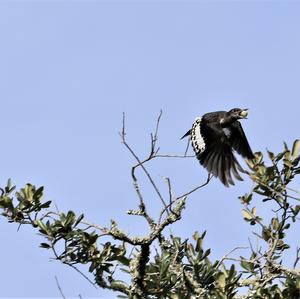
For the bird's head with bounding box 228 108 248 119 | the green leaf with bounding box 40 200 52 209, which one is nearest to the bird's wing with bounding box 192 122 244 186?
the bird's head with bounding box 228 108 248 119

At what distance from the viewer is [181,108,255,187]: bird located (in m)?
7.14

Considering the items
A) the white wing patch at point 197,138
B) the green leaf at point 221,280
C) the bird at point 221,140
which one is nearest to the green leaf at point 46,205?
the green leaf at point 221,280

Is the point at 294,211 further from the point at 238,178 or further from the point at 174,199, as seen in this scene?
the point at 238,178

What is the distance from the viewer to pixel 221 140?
771 cm

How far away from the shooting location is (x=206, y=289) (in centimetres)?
417

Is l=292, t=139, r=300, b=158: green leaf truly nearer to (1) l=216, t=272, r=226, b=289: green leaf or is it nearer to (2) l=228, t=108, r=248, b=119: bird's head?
(1) l=216, t=272, r=226, b=289: green leaf

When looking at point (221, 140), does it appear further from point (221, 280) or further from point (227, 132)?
point (221, 280)

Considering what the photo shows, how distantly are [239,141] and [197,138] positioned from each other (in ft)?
1.80

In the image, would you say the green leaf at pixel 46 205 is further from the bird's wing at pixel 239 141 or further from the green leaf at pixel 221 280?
the bird's wing at pixel 239 141

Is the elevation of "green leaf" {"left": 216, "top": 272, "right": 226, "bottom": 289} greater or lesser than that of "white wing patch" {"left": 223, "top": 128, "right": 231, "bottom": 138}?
lesser

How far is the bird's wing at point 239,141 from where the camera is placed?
770cm

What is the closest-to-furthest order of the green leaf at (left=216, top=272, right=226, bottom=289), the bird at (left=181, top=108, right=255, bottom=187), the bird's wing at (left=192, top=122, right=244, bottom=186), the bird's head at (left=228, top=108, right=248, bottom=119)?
the green leaf at (left=216, top=272, right=226, bottom=289)
the bird's wing at (left=192, top=122, right=244, bottom=186)
the bird at (left=181, top=108, right=255, bottom=187)
the bird's head at (left=228, top=108, right=248, bottom=119)

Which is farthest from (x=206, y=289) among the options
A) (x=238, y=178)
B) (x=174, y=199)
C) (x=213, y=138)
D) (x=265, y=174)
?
(x=213, y=138)

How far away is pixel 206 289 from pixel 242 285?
0.24m
